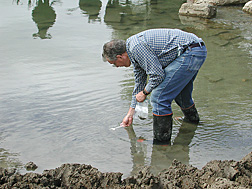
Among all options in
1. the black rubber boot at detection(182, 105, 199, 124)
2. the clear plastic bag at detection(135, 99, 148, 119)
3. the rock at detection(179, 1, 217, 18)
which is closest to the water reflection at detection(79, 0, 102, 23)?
the rock at detection(179, 1, 217, 18)

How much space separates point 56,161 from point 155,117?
4.33 feet

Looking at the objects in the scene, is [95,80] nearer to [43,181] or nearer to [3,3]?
[43,181]

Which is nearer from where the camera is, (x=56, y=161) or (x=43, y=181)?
(x=43, y=181)

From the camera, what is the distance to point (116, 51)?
3736 mm

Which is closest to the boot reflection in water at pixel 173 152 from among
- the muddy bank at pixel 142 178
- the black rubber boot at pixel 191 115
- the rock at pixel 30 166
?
the black rubber boot at pixel 191 115

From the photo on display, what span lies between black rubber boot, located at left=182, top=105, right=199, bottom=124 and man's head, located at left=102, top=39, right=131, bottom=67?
1430 mm

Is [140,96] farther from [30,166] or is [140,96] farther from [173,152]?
[30,166]

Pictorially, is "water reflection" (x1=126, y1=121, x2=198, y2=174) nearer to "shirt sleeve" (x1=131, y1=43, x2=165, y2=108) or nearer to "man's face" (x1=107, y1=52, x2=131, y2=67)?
"shirt sleeve" (x1=131, y1=43, x2=165, y2=108)

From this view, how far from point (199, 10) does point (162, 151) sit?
351 inches

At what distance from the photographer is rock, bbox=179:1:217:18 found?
1170cm

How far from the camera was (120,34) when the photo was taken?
983 cm

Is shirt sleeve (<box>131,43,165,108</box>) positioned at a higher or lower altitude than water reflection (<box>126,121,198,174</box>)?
higher

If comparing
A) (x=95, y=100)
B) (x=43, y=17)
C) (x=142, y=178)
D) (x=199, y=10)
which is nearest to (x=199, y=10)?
(x=199, y=10)

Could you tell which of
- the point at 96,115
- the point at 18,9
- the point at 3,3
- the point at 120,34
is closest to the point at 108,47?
the point at 96,115
